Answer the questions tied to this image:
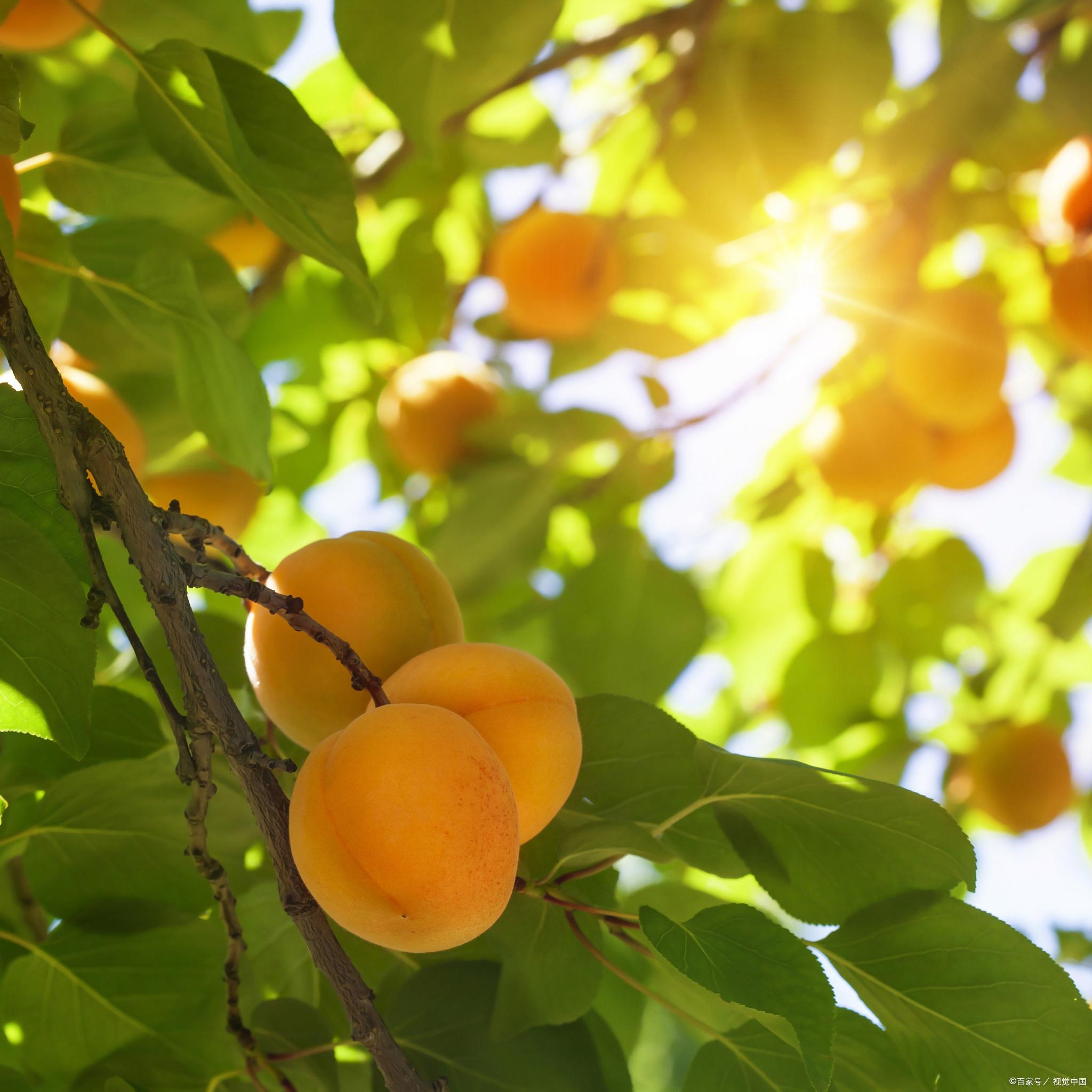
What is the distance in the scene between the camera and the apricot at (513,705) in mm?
519

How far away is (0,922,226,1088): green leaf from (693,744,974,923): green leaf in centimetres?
33

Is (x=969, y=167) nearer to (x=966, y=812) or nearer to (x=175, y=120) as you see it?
(x=966, y=812)

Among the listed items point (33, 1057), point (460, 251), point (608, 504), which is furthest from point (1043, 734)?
point (33, 1057)

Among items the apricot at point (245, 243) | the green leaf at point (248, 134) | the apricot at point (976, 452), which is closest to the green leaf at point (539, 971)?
the green leaf at point (248, 134)

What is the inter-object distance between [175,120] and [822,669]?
3.89ft

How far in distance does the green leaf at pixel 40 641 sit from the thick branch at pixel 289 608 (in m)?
0.06

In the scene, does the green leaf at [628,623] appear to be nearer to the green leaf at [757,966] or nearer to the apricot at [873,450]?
the apricot at [873,450]

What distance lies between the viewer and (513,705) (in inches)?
20.6

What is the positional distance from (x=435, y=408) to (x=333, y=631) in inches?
38.8

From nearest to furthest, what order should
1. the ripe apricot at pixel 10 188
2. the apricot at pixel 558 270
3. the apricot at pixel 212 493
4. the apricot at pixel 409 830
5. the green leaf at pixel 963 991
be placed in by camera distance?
the apricot at pixel 409 830, the green leaf at pixel 963 991, the ripe apricot at pixel 10 188, the apricot at pixel 212 493, the apricot at pixel 558 270

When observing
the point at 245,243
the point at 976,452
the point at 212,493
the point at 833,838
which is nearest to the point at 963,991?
the point at 833,838

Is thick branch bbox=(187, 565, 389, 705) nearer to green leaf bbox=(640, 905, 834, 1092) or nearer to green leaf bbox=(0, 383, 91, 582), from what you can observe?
green leaf bbox=(0, 383, 91, 582)

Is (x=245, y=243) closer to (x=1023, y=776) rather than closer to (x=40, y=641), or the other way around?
(x=40, y=641)

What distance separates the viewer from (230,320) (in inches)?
35.3
